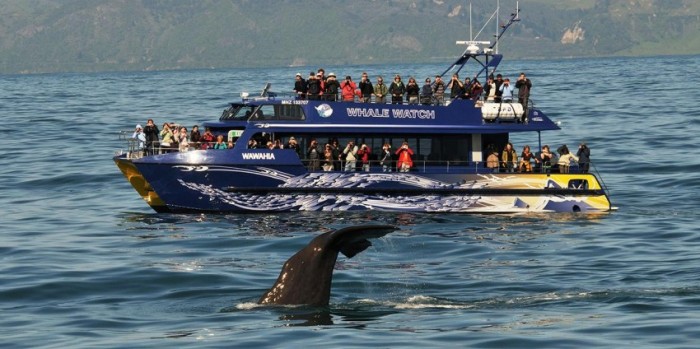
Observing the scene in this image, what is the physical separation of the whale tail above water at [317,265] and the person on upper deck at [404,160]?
798 inches

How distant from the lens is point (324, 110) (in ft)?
145

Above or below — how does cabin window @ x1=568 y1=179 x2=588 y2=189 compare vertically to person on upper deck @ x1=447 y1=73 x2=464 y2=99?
below

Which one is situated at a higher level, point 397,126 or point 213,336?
point 397,126

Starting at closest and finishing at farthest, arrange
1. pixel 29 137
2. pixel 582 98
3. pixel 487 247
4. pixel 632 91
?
1. pixel 487 247
2. pixel 29 137
3. pixel 582 98
4. pixel 632 91

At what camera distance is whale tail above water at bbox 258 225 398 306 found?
67.7 ft

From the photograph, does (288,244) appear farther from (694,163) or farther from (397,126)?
(694,163)

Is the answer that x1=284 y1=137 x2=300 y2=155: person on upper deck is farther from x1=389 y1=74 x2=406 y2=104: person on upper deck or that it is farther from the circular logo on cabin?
x1=389 y1=74 x2=406 y2=104: person on upper deck

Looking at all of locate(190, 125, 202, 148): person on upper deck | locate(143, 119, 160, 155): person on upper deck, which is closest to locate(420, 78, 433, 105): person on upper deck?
locate(190, 125, 202, 148): person on upper deck

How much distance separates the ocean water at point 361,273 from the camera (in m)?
23.7

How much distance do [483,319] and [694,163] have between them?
117 ft

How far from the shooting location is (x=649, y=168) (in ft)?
189

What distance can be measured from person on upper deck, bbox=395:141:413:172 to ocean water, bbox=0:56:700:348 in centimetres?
160

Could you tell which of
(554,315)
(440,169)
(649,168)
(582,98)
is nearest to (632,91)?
(582,98)

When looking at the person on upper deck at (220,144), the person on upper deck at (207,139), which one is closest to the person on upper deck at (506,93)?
the person on upper deck at (220,144)
